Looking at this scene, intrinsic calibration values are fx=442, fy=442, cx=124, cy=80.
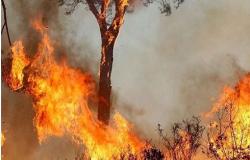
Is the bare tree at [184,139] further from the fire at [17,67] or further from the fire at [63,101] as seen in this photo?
the fire at [17,67]

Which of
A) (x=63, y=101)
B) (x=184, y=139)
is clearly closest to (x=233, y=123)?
(x=184, y=139)

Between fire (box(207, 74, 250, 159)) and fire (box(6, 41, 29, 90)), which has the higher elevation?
fire (box(6, 41, 29, 90))

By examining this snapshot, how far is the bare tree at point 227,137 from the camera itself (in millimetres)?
14930

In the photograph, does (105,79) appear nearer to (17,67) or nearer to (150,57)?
(150,57)

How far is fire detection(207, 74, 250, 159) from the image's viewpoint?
15170 millimetres

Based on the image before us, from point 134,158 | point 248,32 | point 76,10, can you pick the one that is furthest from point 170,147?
point 76,10

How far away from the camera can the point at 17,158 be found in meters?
17.7

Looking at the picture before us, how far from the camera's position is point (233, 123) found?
15852 millimetres

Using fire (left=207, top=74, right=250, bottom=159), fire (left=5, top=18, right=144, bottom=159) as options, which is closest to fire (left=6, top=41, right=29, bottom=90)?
fire (left=5, top=18, right=144, bottom=159)

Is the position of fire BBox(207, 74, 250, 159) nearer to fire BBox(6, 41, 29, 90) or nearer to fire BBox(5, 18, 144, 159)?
fire BBox(5, 18, 144, 159)

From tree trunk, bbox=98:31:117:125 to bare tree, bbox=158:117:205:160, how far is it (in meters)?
2.47

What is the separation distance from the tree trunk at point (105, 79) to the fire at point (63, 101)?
1.33 ft

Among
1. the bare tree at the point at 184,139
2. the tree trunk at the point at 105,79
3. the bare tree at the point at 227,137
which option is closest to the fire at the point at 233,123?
the bare tree at the point at 227,137

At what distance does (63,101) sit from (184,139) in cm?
460
